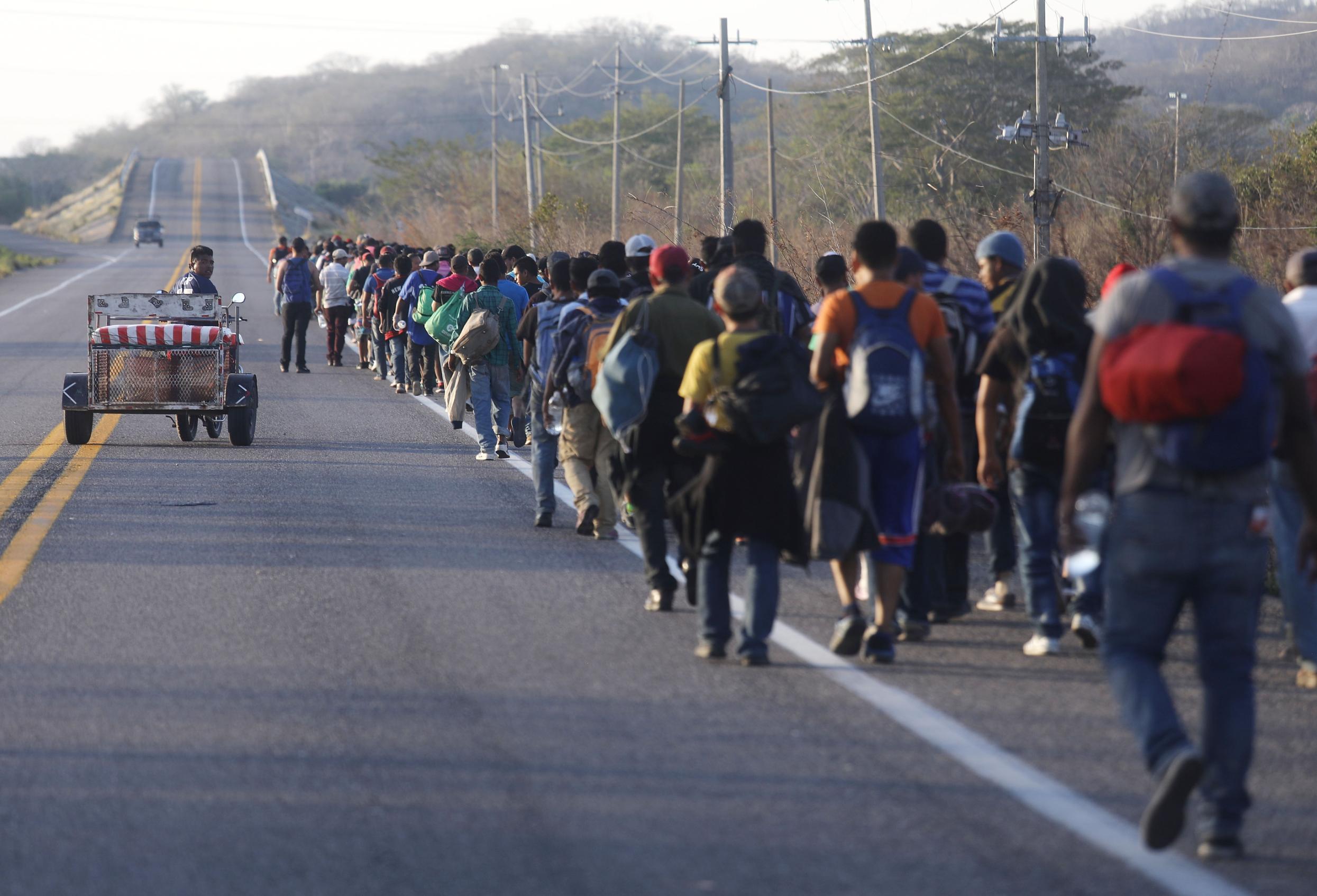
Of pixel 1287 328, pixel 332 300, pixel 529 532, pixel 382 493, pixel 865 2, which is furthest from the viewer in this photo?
pixel 865 2

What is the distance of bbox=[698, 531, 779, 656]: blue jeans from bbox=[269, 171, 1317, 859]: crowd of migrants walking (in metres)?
0.01

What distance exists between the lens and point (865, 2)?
34094 mm

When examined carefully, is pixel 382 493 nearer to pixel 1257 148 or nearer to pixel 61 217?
pixel 1257 148

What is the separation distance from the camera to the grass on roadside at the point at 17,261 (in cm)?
6262

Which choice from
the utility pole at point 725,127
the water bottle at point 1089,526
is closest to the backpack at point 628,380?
the water bottle at point 1089,526

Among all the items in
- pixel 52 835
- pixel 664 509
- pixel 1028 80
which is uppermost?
pixel 1028 80

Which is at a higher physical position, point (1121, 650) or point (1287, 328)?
point (1287, 328)

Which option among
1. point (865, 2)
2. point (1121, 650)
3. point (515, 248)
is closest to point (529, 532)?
point (515, 248)

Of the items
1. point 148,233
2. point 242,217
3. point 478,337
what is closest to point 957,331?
point 478,337

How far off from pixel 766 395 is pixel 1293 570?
2.25 metres

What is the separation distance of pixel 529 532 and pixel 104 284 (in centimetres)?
4759

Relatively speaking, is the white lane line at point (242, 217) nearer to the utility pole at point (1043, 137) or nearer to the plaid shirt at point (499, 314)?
the utility pole at point (1043, 137)

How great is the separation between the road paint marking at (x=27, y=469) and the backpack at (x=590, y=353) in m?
4.40

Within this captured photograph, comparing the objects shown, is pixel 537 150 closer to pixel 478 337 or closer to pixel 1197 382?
pixel 478 337
